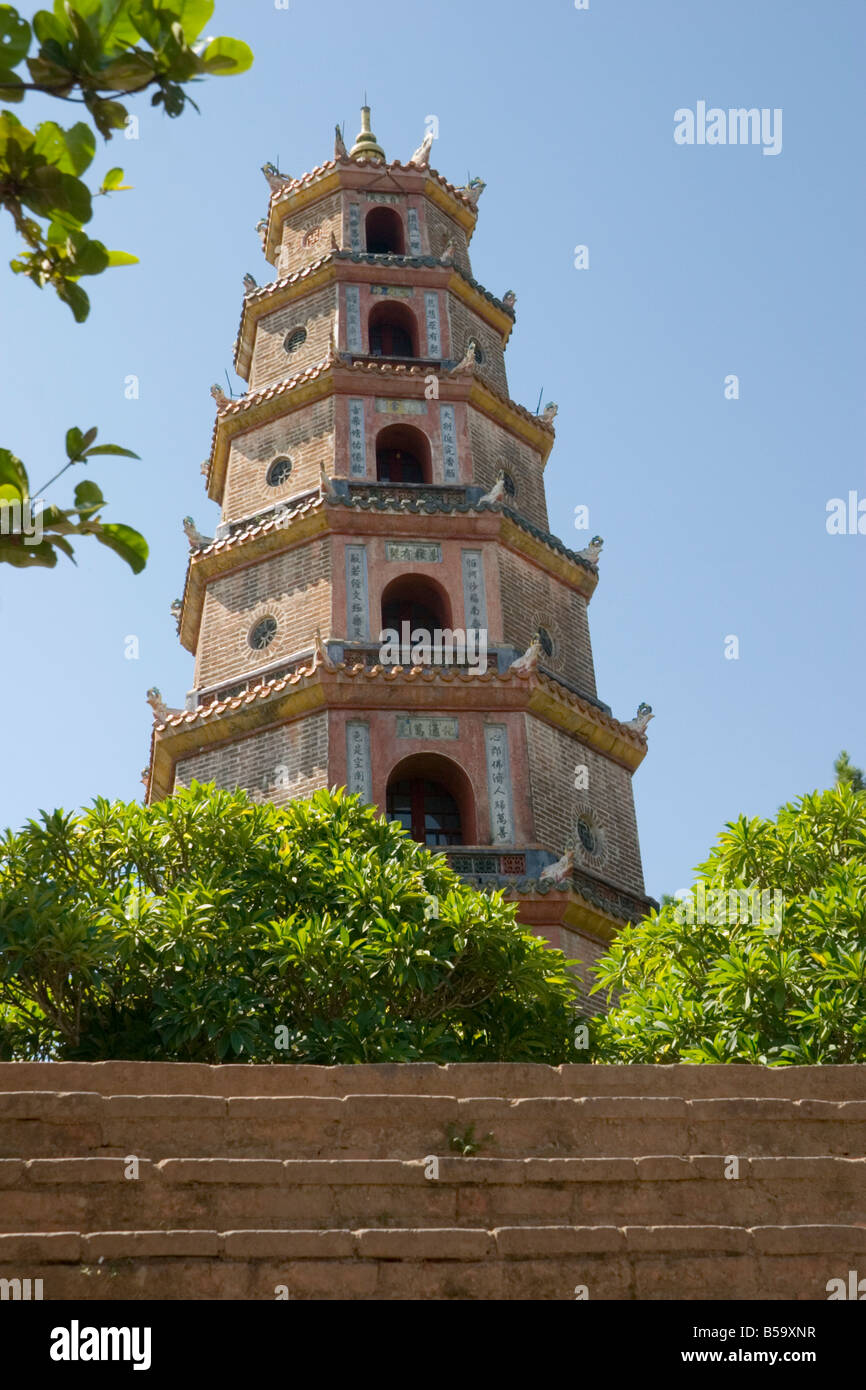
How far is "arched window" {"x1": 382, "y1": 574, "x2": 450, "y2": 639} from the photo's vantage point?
2045 cm

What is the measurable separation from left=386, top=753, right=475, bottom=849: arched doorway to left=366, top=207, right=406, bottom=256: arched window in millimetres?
10467

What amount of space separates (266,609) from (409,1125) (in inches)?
537

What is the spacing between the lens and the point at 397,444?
22797mm

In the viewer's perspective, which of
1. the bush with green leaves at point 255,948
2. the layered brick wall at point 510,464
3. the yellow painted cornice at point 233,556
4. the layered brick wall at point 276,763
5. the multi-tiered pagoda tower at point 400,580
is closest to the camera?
the bush with green leaves at point 255,948

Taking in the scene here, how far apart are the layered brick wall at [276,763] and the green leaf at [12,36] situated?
1349 centimetres

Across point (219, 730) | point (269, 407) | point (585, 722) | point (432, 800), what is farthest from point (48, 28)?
point (269, 407)

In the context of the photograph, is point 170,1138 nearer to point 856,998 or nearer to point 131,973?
point 131,973

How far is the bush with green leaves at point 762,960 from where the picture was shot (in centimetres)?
1164

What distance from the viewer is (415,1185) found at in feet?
23.6

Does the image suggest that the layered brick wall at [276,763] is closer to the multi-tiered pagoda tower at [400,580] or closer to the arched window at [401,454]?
the multi-tiered pagoda tower at [400,580]

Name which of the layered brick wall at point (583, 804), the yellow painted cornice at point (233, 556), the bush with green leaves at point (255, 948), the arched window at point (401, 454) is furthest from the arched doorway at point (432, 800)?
the arched window at point (401, 454)

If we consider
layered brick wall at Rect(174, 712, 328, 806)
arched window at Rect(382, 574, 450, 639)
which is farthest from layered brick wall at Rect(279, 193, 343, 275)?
layered brick wall at Rect(174, 712, 328, 806)

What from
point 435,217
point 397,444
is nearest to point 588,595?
point 397,444

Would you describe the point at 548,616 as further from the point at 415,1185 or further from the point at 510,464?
the point at 415,1185
